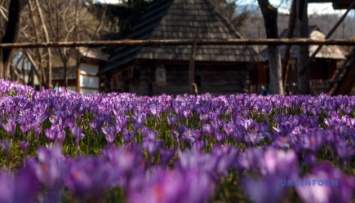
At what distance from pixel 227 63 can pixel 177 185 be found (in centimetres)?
2125

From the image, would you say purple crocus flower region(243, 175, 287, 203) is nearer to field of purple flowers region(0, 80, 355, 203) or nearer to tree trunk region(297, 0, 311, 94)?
field of purple flowers region(0, 80, 355, 203)

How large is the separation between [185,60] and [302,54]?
9467 millimetres

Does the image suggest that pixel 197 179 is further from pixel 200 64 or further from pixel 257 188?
pixel 200 64

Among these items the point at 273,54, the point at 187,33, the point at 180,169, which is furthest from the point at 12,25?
the point at 187,33

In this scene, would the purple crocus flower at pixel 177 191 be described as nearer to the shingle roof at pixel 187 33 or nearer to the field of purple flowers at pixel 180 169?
the field of purple flowers at pixel 180 169

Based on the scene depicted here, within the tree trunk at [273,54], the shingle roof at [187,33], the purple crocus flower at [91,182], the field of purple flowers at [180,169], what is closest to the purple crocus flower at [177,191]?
the field of purple flowers at [180,169]

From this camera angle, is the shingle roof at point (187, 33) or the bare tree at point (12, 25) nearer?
the bare tree at point (12, 25)

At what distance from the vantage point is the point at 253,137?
230 centimetres

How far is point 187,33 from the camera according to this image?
2270 cm

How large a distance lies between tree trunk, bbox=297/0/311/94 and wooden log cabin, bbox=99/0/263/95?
333 inches

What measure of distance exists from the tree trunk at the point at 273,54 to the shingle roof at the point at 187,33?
24.8 ft

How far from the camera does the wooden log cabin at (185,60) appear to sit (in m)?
20.4

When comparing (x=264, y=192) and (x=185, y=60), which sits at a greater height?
(x=185, y=60)

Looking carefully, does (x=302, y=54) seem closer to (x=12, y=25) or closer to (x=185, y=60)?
(x=12, y=25)
